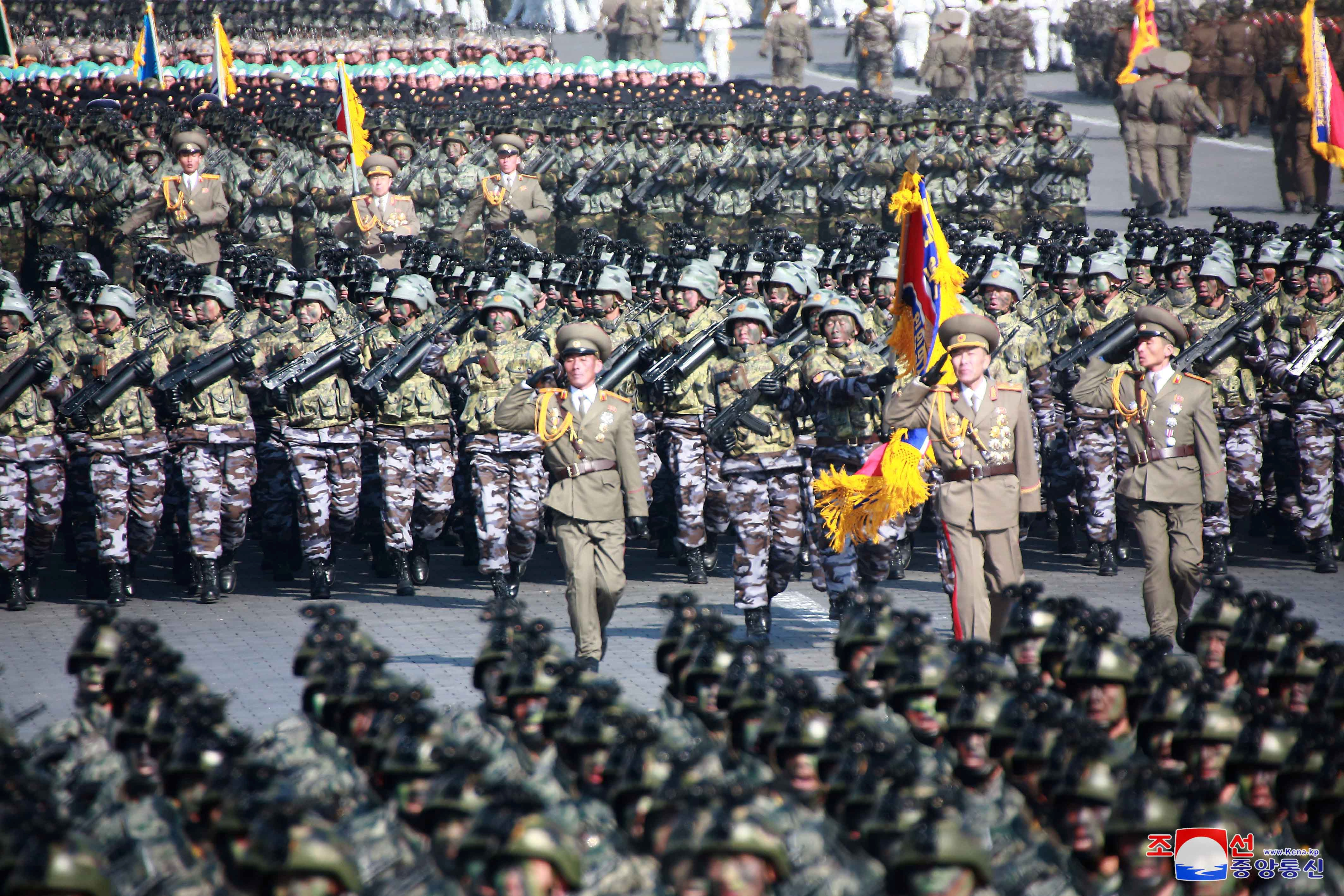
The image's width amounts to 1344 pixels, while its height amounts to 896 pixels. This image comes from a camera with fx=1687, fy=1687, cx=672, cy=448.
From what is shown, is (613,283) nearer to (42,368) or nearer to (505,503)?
(505,503)

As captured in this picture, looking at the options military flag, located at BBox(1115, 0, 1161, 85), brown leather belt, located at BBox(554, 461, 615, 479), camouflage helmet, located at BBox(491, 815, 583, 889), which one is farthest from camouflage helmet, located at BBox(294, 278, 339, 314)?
military flag, located at BBox(1115, 0, 1161, 85)

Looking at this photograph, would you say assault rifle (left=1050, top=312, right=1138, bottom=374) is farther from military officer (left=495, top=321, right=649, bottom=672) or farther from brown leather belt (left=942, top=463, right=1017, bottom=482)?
military officer (left=495, top=321, right=649, bottom=672)

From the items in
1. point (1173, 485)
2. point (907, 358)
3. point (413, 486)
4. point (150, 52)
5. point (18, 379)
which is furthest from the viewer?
point (150, 52)

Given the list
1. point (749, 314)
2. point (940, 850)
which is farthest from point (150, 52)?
point (940, 850)

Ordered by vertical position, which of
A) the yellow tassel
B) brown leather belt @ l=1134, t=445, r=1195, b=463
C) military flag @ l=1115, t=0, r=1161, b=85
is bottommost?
the yellow tassel

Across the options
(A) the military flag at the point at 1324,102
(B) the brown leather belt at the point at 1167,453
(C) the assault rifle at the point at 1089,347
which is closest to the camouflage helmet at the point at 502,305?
(C) the assault rifle at the point at 1089,347

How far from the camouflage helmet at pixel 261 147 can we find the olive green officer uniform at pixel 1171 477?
1423 cm

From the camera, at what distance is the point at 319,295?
1298cm

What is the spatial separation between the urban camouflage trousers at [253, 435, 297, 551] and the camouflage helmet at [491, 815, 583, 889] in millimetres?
8661

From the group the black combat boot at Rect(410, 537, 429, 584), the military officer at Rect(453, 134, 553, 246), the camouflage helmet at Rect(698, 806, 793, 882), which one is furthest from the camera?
the military officer at Rect(453, 134, 553, 246)

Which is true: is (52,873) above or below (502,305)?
below

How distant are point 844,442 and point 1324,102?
38.9ft

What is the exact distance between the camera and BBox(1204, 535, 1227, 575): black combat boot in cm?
1239

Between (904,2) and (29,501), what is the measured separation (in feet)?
95.1
